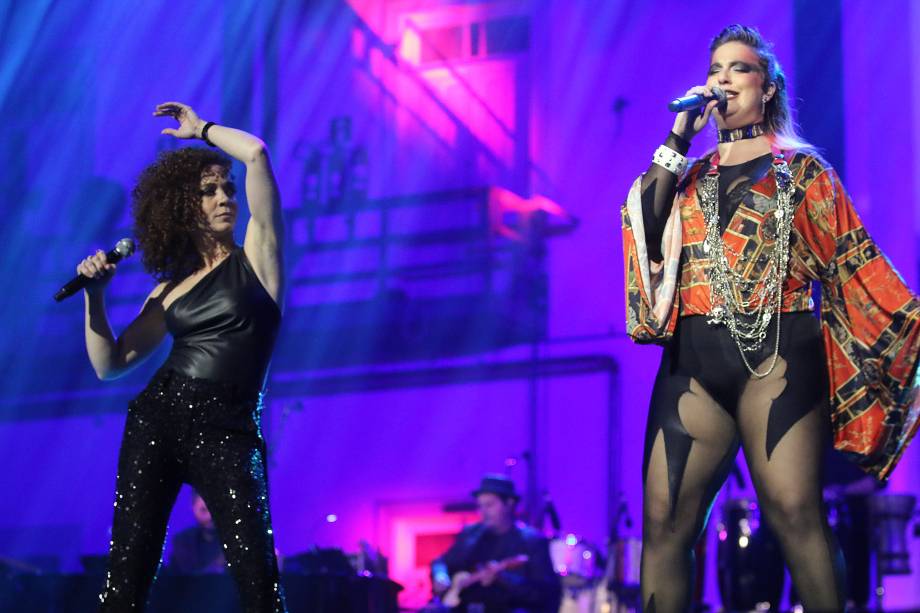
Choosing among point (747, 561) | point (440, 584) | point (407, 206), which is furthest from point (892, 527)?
point (407, 206)

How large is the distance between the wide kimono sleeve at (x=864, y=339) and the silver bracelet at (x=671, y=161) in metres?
0.27

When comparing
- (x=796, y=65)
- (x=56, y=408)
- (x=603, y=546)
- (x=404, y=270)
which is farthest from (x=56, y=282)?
(x=796, y=65)

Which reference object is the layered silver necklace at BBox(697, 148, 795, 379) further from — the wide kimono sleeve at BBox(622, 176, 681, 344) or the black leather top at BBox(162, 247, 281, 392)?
the black leather top at BBox(162, 247, 281, 392)

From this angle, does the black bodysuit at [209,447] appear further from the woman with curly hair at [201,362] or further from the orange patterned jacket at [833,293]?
the orange patterned jacket at [833,293]

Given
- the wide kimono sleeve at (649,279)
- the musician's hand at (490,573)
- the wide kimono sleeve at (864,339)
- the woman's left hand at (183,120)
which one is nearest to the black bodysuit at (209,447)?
the woman's left hand at (183,120)

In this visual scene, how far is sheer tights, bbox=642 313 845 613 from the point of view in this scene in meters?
2.57

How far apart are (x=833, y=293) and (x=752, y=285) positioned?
0.62ft

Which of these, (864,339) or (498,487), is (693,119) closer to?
(864,339)

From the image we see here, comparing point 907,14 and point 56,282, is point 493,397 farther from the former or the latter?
point 907,14

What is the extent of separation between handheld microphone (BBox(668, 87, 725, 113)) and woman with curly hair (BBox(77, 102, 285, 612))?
3.12 ft

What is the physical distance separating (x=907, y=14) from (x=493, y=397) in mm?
3314

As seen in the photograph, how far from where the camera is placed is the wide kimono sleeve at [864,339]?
2639 millimetres

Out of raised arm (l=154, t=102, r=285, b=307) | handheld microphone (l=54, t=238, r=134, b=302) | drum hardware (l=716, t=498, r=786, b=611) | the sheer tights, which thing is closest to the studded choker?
the sheer tights

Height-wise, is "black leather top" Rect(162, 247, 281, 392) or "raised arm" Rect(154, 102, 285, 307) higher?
"raised arm" Rect(154, 102, 285, 307)
